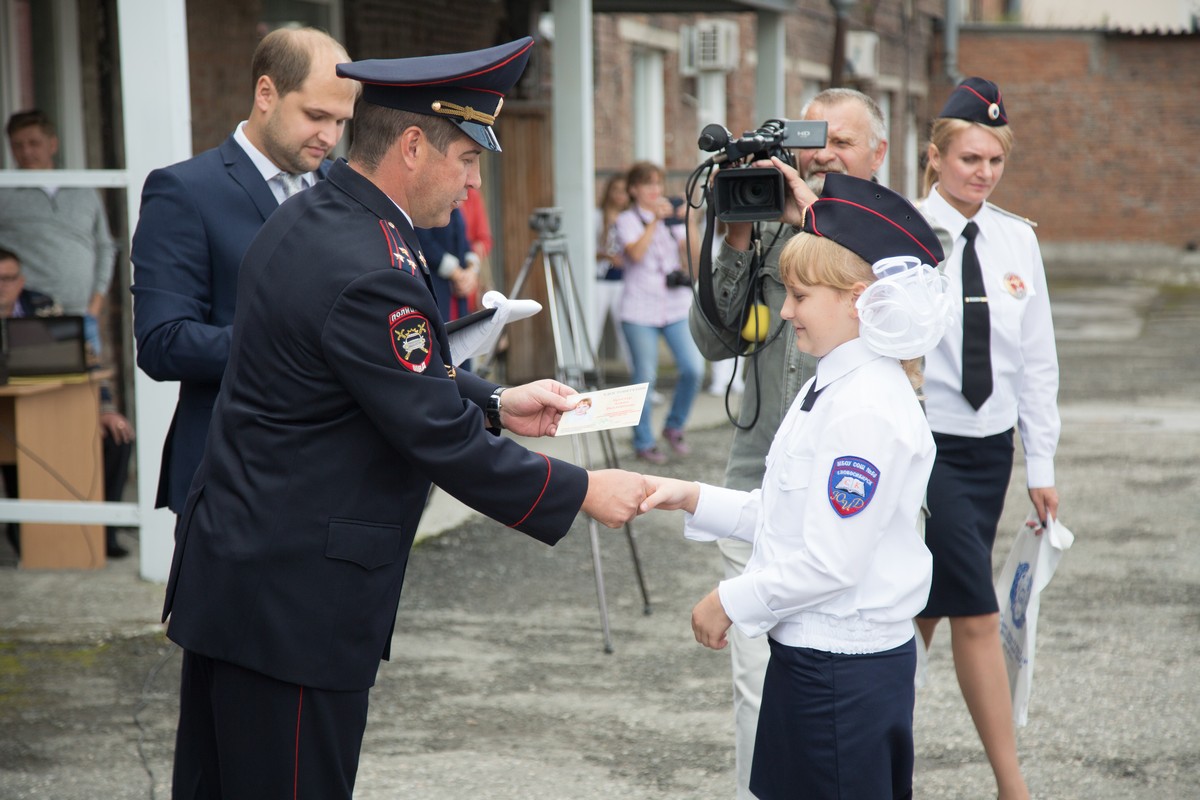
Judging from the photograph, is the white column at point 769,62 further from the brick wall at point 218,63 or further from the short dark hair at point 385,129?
the short dark hair at point 385,129

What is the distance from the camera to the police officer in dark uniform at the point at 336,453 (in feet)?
7.64

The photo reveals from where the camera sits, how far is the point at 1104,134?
2702 cm

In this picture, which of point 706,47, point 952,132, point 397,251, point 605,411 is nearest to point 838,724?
point 605,411

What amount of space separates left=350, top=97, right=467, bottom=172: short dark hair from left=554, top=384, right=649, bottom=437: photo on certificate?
0.61 m

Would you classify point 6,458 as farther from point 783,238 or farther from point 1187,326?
point 1187,326

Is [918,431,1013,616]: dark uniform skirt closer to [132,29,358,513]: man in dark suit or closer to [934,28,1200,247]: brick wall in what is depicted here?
[132,29,358,513]: man in dark suit

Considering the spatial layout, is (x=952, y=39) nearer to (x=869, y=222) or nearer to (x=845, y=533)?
(x=869, y=222)

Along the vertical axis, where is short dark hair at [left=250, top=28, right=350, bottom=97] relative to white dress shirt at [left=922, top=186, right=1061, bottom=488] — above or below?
above

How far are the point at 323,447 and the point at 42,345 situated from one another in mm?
4412

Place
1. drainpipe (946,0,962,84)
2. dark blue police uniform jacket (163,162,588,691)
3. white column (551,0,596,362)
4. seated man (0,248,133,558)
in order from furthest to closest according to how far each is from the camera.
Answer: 1. drainpipe (946,0,962,84)
2. white column (551,0,596,362)
3. seated man (0,248,133,558)
4. dark blue police uniform jacket (163,162,588,691)

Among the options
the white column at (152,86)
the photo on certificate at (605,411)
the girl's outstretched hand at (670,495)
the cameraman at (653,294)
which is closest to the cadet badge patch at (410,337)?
the photo on certificate at (605,411)

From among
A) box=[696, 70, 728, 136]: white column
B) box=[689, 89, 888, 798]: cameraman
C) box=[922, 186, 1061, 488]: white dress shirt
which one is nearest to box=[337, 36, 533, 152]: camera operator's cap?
box=[689, 89, 888, 798]: cameraman

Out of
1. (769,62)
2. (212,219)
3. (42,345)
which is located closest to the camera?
(212,219)

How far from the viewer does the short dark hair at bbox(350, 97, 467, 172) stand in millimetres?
2434
